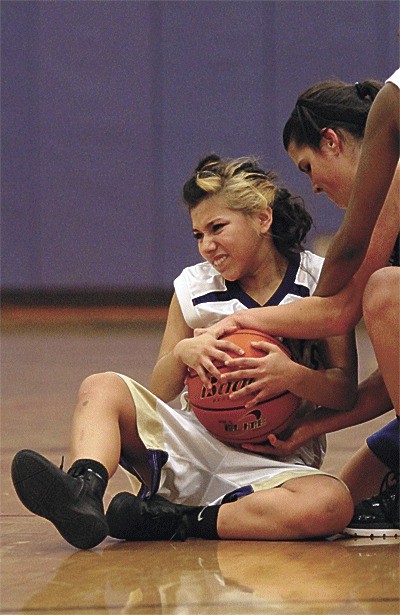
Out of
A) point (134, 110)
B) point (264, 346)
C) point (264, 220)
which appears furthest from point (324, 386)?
point (134, 110)

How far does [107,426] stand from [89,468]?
4.2 inches

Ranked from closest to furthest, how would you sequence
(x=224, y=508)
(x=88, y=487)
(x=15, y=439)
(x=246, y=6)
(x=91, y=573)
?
(x=91, y=573) < (x=88, y=487) < (x=224, y=508) < (x=15, y=439) < (x=246, y=6)

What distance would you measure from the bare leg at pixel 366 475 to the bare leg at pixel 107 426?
1.24 feet

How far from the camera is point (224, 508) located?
1.84m

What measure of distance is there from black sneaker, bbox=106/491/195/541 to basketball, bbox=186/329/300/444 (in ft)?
Answer: 0.54

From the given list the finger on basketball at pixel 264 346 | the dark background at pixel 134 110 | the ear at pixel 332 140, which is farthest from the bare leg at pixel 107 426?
the dark background at pixel 134 110

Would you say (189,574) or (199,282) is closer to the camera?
(189,574)

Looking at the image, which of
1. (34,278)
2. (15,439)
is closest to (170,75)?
(34,278)

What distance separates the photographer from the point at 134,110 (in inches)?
289

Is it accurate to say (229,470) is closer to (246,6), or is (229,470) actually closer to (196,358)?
(196,358)

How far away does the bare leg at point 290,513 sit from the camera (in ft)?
5.89

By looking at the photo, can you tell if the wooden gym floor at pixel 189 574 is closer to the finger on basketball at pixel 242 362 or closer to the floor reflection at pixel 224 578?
the floor reflection at pixel 224 578

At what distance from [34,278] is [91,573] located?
5822mm

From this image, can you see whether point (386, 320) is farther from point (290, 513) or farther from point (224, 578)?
point (224, 578)
